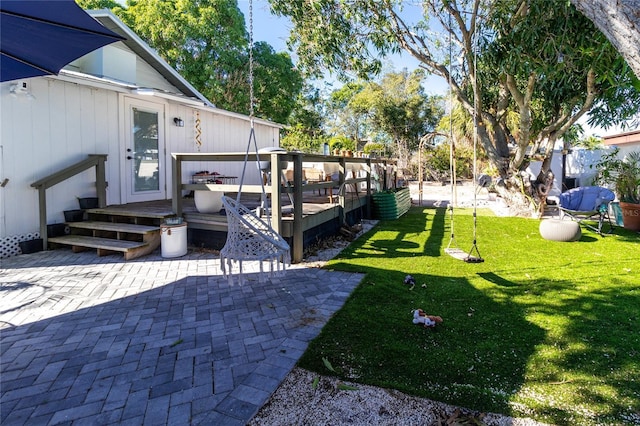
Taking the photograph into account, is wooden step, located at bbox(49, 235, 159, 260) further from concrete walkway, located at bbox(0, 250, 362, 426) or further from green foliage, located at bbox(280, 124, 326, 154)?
green foliage, located at bbox(280, 124, 326, 154)

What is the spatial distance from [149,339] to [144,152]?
5.81 meters

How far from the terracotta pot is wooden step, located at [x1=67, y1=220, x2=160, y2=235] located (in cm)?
948

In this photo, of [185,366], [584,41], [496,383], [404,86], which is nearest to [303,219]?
[185,366]

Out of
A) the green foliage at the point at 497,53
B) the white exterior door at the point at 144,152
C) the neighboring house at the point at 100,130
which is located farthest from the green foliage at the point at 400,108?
the white exterior door at the point at 144,152

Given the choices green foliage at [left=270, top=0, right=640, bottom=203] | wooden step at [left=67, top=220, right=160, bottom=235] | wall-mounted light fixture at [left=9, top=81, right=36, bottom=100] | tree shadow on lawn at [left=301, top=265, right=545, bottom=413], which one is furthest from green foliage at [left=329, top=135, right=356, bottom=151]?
tree shadow on lawn at [left=301, top=265, right=545, bottom=413]

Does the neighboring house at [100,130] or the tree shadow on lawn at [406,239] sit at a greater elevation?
the neighboring house at [100,130]

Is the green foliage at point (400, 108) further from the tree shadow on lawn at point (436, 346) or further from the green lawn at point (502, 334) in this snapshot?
the tree shadow on lawn at point (436, 346)

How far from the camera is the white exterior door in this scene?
7.42 meters

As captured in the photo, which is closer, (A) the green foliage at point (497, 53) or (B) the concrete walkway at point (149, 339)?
(B) the concrete walkway at point (149, 339)

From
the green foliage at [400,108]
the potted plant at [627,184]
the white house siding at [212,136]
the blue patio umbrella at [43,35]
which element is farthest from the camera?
the green foliage at [400,108]

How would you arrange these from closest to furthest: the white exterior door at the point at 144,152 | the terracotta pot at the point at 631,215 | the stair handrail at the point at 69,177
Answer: the stair handrail at the point at 69,177 < the white exterior door at the point at 144,152 < the terracotta pot at the point at 631,215

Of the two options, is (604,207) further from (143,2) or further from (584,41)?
(143,2)

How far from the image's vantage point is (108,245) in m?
5.56

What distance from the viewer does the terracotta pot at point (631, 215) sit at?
7.83 meters
